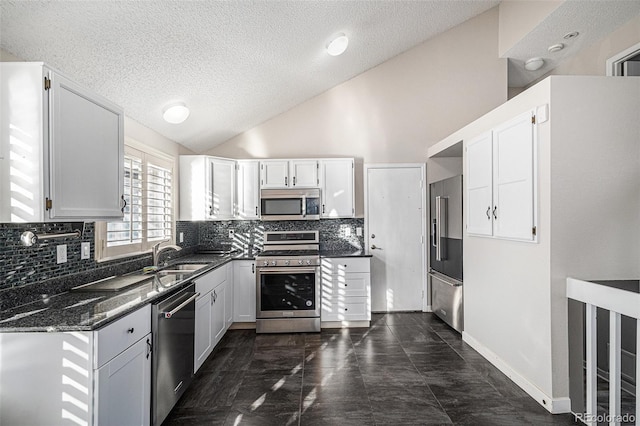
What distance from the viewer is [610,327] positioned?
1.96 m

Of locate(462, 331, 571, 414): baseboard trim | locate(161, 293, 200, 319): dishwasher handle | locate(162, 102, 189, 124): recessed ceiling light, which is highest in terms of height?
locate(162, 102, 189, 124): recessed ceiling light

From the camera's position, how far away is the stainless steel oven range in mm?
3855

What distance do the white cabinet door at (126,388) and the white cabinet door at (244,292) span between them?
199 cm

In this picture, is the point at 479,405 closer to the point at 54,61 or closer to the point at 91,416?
the point at 91,416

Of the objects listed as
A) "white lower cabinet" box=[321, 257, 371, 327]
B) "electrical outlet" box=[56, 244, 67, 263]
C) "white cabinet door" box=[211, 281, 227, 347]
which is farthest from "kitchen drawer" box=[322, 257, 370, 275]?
"electrical outlet" box=[56, 244, 67, 263]

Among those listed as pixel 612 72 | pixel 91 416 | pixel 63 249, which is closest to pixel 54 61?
pixel 63 249

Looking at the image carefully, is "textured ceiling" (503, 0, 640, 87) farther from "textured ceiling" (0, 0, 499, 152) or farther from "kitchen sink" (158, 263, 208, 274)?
"kitchen sink" (158, 263, 208, 274)

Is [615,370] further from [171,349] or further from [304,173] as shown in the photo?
[304,173]

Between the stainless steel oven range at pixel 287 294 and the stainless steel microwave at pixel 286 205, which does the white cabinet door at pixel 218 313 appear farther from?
the stainless steel microwave at pixel 286 205

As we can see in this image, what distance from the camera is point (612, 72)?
3.46 meters

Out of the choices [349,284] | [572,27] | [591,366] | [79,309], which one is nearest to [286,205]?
[349,284]

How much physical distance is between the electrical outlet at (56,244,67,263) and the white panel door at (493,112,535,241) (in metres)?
3.21

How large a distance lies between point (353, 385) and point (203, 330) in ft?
4.50

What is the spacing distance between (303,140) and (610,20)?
3459 mm
